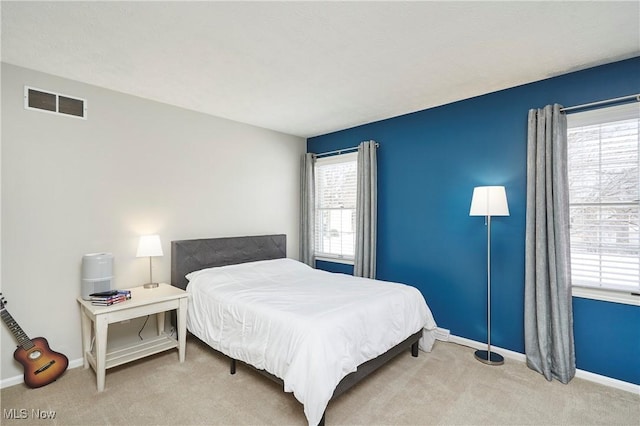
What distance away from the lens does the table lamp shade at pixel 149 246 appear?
10.1 ft

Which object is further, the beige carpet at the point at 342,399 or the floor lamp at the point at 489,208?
the floor lamp at the point at 489,208

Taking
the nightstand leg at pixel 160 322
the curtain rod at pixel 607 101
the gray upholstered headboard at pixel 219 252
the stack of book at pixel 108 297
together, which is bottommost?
the nightstand leg at pixel 160 322

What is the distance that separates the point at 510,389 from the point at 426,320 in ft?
2.65

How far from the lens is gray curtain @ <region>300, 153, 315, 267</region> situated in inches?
190

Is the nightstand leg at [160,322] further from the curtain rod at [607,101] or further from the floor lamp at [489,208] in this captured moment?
the curtain rod at [607,101]

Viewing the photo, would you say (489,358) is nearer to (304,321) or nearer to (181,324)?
(304,321)

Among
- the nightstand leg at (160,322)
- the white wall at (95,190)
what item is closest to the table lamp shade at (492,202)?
the white wall at (95,190)

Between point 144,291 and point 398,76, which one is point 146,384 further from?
point 398,76

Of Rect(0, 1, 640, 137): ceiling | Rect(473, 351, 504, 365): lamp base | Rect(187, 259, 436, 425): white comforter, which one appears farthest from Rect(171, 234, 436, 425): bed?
Rect(0, 1, 640, 137): ceiling

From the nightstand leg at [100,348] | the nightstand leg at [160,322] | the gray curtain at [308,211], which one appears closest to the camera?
the nightstand leg at [100,348]

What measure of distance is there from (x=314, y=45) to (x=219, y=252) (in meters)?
2.56

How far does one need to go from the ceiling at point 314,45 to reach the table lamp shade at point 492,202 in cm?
101

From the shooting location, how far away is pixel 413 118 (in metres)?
3.86

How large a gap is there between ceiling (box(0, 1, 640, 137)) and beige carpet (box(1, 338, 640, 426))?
2.59m
